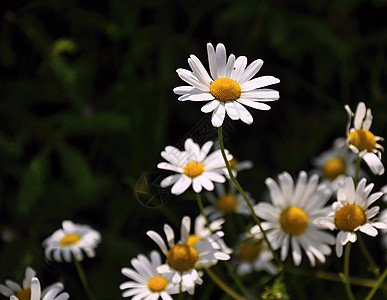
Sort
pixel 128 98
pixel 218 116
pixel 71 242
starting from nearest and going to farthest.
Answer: pixel 218 116 < pixel 71 242 < pixel 128 98

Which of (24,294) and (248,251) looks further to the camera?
(248,251)

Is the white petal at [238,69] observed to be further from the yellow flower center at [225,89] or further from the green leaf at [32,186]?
the green leaf at [32,186]

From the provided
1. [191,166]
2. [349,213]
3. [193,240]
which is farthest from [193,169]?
[349,213]

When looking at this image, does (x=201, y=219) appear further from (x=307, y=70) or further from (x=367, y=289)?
(x=307, y=70)

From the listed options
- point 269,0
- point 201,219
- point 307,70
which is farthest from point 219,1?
point 201,219

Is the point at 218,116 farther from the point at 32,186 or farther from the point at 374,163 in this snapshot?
the point at 32,186
